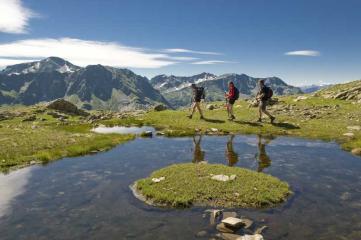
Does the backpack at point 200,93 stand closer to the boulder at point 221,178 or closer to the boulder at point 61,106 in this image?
the boulder at point 221,178

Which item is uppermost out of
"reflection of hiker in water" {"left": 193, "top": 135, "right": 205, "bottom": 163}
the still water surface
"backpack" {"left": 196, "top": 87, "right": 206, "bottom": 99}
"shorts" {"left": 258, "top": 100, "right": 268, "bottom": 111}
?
"backpack" {"left": 196, "top": 87, "right": 206, "bottom": 99}

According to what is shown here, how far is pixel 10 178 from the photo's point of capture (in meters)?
20.4

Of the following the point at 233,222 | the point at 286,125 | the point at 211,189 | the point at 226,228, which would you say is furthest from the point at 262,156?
the point at 286,125

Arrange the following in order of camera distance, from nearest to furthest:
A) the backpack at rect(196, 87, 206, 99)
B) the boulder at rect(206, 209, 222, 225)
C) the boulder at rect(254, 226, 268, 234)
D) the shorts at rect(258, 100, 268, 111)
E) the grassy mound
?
the boulder at rect(254, 226, 268, 234)
the boulder at rect(206, 209, 222, 225)
the grassy mound
the shorts at rect(258, 100, 268, 111)
the backpack at rect(196, 87, 206, 99)

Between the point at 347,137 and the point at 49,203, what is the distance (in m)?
27.5

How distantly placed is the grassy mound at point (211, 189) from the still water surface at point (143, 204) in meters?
0.73

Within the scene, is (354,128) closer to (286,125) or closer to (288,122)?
(286,125)

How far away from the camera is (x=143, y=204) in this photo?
1623 cm

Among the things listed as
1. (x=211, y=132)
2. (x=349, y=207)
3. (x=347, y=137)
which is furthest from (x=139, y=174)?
(x=347, y=137)

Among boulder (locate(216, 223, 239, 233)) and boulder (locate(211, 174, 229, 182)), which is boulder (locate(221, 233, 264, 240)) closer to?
boulder (locate(216, 223, 239, 233))

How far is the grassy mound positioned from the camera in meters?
16.1

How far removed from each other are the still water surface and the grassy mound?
733mm

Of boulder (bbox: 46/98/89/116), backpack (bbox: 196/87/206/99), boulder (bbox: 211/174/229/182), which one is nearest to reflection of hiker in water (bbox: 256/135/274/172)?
boulder (bbox: 211/174/229/182)

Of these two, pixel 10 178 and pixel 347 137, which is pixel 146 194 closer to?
pixel 10 178
